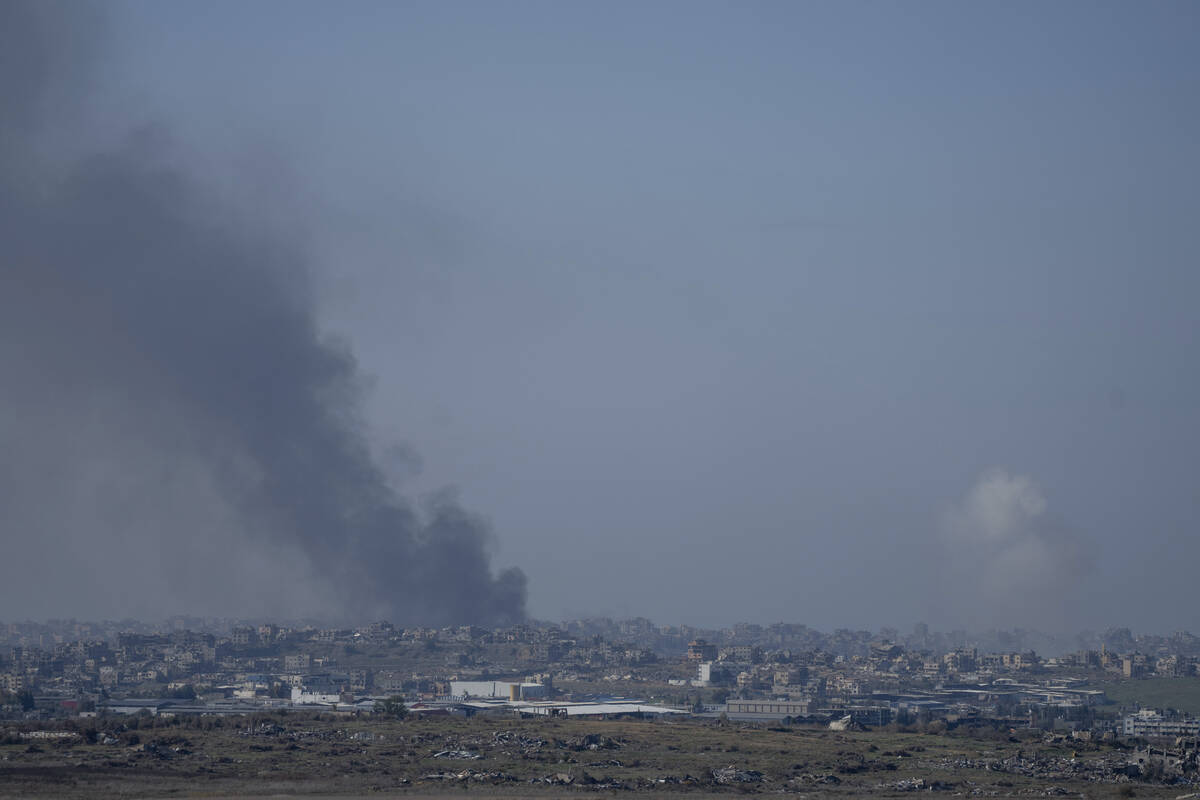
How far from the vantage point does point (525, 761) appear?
234 ft

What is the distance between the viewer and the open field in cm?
6219

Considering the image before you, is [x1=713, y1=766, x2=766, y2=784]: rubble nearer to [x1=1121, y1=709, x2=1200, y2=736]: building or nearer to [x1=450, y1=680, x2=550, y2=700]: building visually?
[x1=1121, y1=709, x2=1200, y2=736]: building

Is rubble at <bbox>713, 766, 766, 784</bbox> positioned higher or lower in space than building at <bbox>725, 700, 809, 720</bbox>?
lower

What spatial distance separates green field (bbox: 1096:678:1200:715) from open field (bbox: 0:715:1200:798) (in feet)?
171

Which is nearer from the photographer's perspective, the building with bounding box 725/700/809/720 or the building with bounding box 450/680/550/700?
the building with bounding box 725/700/809/720

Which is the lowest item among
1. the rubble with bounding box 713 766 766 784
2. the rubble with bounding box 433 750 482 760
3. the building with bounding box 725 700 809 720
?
the rubble with bounding box 713 766 766 784

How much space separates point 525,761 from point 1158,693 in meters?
97.6

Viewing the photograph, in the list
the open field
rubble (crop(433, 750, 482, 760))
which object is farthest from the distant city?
rubble (crop(433, 750, 482, 760))

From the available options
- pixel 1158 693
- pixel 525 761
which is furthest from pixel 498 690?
pixel 1158 693

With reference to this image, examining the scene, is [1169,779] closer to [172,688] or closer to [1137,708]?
[1137,708]

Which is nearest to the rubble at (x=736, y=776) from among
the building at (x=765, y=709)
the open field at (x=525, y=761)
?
the open field at (x=525, y=761)

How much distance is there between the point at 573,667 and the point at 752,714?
63884 millimetres

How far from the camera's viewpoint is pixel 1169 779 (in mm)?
67250

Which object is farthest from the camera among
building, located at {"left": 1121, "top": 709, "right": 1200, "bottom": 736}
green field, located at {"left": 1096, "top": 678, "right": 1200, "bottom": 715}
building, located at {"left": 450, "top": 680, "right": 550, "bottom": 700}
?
green field, located at {"left": 1096, "top": 678, "right": 1200, "bottom": 715}
